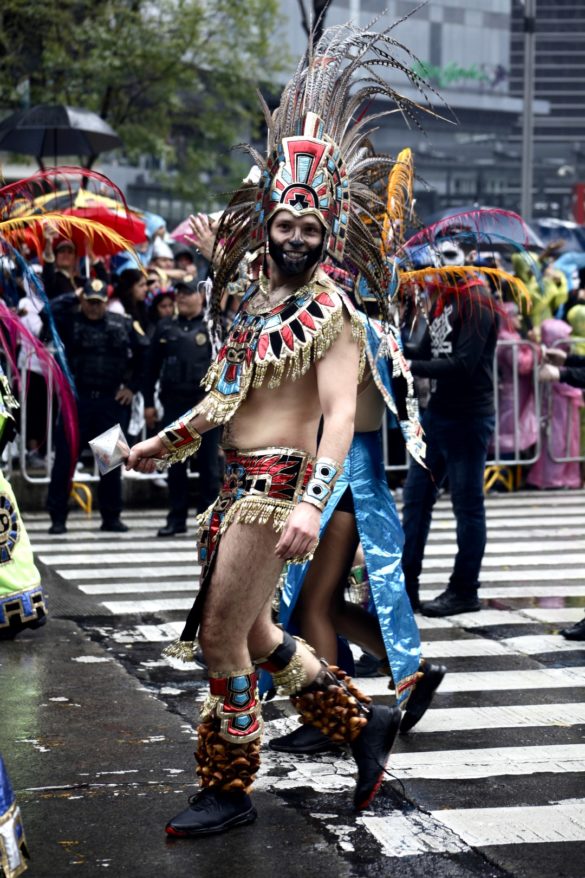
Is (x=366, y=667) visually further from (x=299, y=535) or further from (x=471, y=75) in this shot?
(x=471, y=75)

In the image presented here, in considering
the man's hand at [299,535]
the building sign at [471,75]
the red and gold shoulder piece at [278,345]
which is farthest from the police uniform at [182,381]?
the building sign at [471,75]

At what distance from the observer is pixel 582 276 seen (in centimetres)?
1714

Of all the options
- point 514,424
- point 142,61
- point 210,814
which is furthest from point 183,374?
point 142,61

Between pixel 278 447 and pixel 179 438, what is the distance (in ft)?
1.21

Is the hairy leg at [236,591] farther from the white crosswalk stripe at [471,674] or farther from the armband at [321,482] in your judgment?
the white crosswalk stripe at [471,674]

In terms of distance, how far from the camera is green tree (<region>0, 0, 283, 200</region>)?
2519cm

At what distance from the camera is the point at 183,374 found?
38.8 ft

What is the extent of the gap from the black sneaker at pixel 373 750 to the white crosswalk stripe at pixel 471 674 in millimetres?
81

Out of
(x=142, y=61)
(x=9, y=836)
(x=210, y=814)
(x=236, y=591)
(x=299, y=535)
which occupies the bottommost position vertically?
(x=210, y=814)

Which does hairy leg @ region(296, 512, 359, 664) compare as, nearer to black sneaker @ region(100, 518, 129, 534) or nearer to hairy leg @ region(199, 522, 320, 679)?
hairy leg @ region(199, 522, 320, 679)

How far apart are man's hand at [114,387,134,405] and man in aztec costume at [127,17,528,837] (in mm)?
7068

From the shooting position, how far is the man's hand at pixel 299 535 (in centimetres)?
450

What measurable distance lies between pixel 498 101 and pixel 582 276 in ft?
145

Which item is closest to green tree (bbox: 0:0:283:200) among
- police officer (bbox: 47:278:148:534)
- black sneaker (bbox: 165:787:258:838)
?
police officer (bbox: 47:278:148:534)
